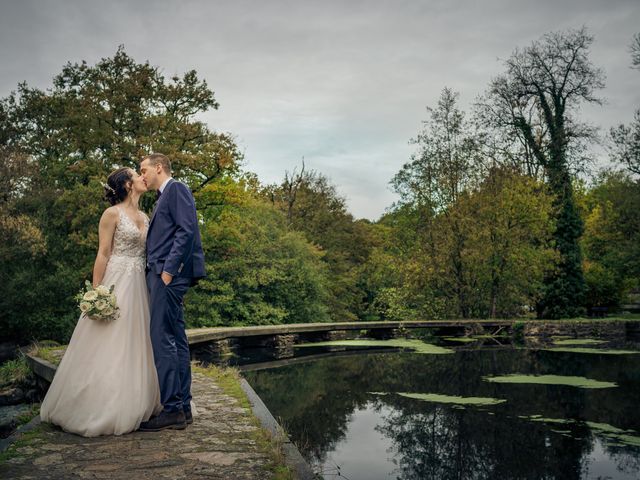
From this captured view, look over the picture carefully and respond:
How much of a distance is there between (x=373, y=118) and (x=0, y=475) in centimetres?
2665

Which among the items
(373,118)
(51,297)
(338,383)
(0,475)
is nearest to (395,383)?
(338,383)

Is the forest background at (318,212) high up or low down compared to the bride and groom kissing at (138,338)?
up

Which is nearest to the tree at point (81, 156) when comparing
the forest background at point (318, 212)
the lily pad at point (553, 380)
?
the forest background at point (318, 212)

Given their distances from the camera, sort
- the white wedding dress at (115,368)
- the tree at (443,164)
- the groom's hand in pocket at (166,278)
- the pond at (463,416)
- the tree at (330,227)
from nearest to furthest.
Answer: the white wedding dress at (115,368) → the groom's hand in pocket at (166,278) → the pond at (463,416) → the tree at (443,164) → the tree at (330,227)

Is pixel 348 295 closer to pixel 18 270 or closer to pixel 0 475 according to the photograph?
pixel 18 270

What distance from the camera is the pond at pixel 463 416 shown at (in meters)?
5.00

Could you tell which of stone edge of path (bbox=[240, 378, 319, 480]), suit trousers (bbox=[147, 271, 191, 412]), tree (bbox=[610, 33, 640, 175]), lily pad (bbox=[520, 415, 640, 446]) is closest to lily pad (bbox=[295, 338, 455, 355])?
lily pad (bbox=[520, 415, 640, 446])

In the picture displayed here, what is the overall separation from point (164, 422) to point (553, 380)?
7.16 m

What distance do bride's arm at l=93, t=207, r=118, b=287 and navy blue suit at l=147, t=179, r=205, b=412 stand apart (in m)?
0.40

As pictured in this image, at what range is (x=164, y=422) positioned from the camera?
458cm

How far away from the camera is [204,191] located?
2048 centimetres

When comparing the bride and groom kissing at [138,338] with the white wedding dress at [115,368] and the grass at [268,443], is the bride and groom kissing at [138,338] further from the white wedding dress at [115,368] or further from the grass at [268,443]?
the grass at [268,443]

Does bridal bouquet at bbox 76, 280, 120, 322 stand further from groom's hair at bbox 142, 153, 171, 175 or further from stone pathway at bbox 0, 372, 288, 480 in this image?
groom's hair at bbox 142, 153, 171, 175

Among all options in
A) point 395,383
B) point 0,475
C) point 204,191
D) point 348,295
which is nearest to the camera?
point 0,475
